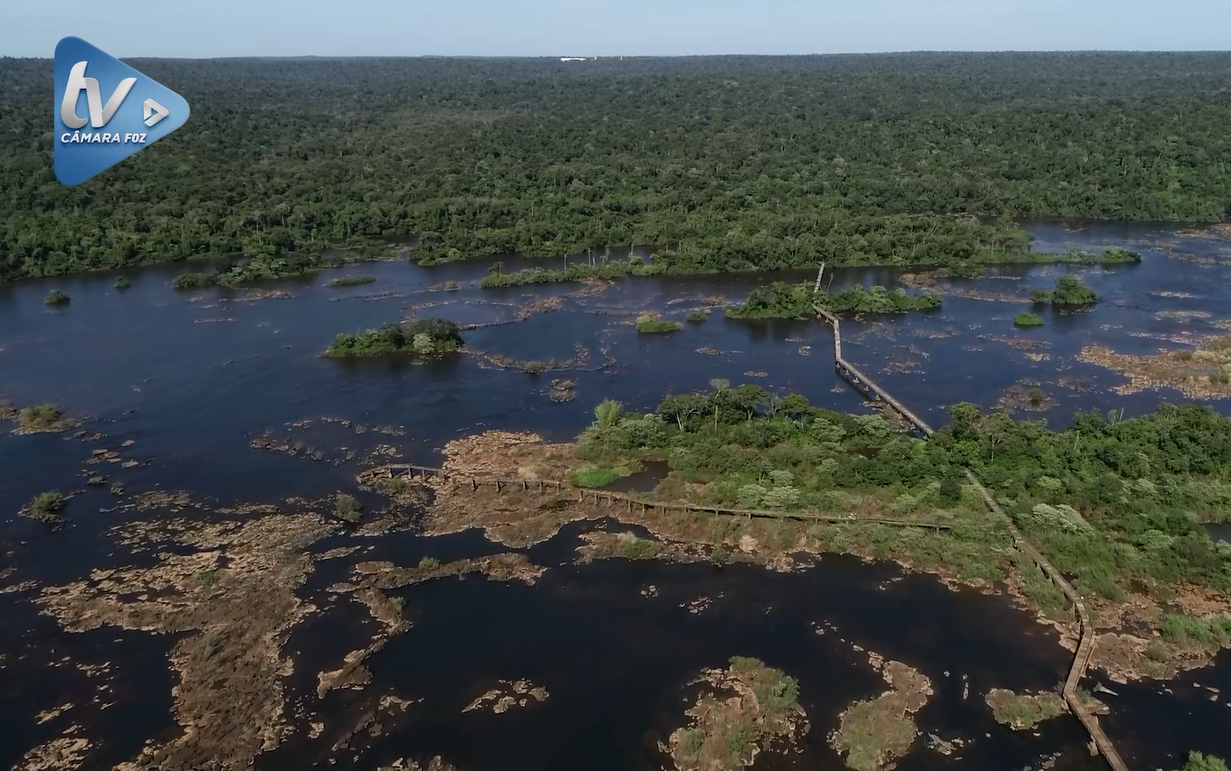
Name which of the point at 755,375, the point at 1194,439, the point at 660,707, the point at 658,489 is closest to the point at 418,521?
the point at 658,489

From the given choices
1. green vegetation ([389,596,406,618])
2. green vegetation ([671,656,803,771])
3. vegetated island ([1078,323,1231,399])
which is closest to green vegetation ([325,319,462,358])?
green vegetation ([389,596,406,618])

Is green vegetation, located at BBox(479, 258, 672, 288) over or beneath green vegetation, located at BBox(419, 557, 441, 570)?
over

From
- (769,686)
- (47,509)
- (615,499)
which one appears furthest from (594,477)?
(47,509)

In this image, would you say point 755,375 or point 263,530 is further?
point 755,375

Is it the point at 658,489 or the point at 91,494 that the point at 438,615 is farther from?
the point at 91,494

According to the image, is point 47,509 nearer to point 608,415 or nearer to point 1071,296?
point 608,415

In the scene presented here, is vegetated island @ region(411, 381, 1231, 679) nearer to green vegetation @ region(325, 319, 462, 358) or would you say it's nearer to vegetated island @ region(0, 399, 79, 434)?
green vegetation @ region(325, 319, 462, 358)
